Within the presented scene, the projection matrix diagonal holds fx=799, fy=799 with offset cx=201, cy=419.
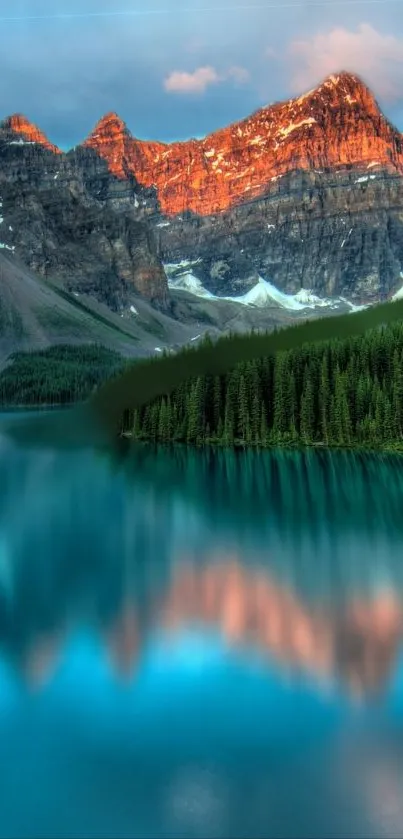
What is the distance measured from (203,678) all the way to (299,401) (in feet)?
267

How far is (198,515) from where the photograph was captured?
49.0 metres

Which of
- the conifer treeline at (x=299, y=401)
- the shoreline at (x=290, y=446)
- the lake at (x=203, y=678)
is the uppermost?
the conifer treeline at (x=299, y=401)

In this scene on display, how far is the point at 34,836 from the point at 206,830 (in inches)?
123

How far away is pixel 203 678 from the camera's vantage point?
21.3 m

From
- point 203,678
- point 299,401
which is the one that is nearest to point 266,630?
point 203,678

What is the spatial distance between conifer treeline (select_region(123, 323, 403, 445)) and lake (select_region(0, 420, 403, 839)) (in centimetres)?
4804

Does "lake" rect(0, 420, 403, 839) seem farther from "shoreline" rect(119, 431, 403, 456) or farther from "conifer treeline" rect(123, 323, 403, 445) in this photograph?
"conifer treeline" rect(123, 323, 403, 445)

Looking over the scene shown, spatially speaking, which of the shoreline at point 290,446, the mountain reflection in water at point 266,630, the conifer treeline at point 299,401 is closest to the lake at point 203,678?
the mountain reflection in water at point 266,630

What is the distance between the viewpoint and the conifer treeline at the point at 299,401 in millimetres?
93625

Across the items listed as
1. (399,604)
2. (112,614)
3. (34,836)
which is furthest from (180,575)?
(34,836)

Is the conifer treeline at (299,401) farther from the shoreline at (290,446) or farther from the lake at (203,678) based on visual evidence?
the lake at (203,678)

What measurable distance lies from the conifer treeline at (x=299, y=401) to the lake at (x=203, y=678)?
48036 mm

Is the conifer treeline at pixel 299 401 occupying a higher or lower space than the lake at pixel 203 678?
higher

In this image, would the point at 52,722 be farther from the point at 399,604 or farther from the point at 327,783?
the point at 399,604
